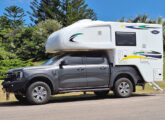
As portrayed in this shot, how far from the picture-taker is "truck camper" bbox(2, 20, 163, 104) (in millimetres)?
9805

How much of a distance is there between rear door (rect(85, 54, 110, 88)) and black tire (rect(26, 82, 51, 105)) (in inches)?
66.3

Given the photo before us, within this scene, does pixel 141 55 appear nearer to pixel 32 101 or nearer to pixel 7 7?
pixel 32 101

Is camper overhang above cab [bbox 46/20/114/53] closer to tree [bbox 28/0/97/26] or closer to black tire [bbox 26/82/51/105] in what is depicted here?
black tire [bbox 26/82/51/105]

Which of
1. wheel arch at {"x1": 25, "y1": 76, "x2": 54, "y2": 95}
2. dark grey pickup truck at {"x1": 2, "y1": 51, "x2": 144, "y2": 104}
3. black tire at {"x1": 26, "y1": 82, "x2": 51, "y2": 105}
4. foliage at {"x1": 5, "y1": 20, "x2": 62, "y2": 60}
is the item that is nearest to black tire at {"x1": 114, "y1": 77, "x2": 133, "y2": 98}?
dark grey pickup truck at {"x1": 2, "y1": 51, "x2": 144, "y2": 104}

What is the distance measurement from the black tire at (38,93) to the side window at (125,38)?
348cm

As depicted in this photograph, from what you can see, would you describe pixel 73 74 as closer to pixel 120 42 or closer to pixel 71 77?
pixel 71 77

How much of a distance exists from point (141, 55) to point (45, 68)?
4.11 metres

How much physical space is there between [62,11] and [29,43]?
17951 mm

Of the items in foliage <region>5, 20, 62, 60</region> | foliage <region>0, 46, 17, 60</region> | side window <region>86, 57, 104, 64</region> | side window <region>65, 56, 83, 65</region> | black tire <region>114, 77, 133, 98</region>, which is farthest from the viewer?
foliage <region>5, 20, 62, 60</region>

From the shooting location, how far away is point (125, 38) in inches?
A: 453

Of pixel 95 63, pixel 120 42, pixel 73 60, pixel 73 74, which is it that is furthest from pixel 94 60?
pixel 120 42

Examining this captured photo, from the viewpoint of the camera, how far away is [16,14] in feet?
203

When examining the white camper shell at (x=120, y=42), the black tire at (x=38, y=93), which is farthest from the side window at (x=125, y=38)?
the black tire at (x=38, y=93)

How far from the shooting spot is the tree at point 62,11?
1912 inches
